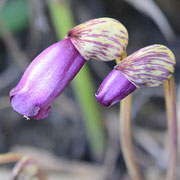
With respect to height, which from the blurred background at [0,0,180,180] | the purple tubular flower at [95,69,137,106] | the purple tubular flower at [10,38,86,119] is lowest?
the blurred background at [0,0,180,180]

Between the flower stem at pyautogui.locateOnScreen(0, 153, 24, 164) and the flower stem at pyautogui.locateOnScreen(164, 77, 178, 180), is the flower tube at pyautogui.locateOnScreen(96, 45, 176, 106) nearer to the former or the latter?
the flower stem at pyautogui.locateOnScreen(164, 77, 178, 180)

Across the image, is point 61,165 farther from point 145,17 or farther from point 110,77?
point 110,77

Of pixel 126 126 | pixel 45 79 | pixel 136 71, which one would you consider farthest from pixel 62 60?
pixel 126 126

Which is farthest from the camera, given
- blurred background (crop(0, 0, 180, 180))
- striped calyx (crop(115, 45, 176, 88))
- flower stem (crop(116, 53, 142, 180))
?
blurred background (crop(0, 0, 180, 180))

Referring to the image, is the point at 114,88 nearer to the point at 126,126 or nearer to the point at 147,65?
the point at 147,65

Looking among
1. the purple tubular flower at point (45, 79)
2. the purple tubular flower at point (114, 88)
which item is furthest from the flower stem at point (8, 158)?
the purple tubular flower at point (114, 88)

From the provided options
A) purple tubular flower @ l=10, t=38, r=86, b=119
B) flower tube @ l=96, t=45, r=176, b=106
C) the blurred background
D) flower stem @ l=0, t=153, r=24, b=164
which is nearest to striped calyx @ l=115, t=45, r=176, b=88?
flower tube @ l=96, t=45, r=176, b=106

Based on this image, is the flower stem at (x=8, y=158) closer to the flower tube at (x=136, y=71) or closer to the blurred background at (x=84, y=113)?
the flower tube at (x=136, y=71)

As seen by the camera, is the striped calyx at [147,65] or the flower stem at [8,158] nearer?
the striped calyx at [147,65]
